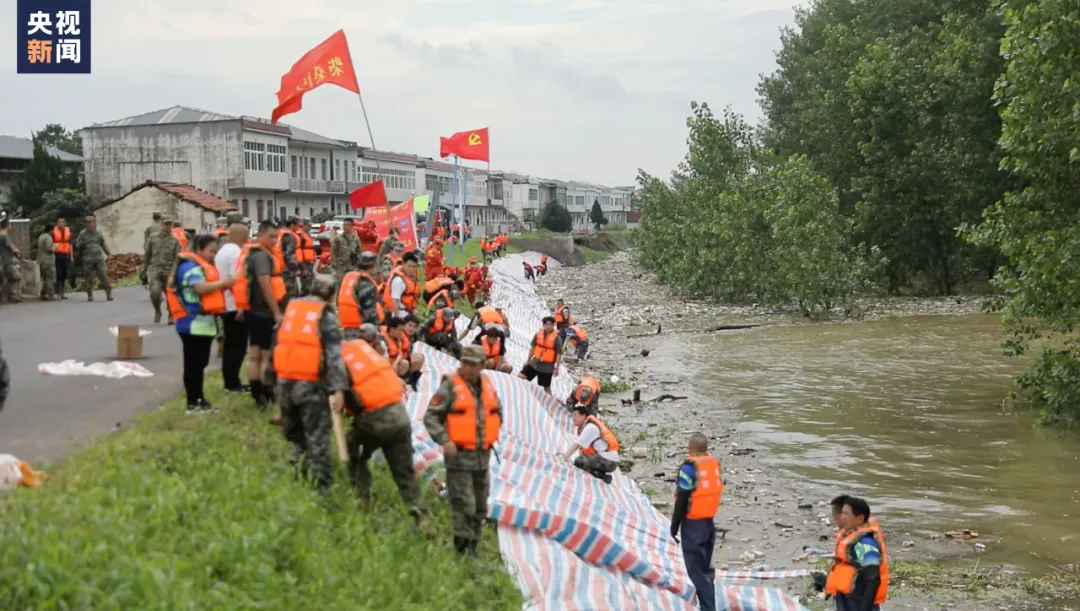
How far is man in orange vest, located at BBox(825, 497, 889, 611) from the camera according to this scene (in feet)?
28.1

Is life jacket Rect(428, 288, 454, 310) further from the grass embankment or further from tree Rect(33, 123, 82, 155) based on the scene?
tree Rect(33, 123, 82, 155)

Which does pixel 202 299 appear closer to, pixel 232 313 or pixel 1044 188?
pixel 232 313

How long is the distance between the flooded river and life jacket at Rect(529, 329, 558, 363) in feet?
11.9

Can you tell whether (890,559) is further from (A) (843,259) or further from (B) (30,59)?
(A) (843,259)

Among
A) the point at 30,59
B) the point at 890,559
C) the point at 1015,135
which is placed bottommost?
the point at 890,559

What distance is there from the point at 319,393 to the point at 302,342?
0.42m

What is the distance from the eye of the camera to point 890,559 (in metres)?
11.5

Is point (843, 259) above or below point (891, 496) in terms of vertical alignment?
above

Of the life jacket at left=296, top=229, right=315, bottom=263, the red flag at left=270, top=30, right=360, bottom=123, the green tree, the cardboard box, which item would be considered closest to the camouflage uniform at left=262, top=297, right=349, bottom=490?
the life jacket at left=296, top=229, right=315, bottom=263

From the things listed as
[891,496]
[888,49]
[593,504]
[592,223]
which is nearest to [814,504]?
[891,496]

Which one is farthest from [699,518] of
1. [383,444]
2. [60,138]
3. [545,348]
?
[60,138]

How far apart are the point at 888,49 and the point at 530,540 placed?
37.8 m

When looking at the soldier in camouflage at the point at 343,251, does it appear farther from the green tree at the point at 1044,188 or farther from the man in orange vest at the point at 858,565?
the green tree at the point at 1044,188

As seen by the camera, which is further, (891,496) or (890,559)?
(891,496)
